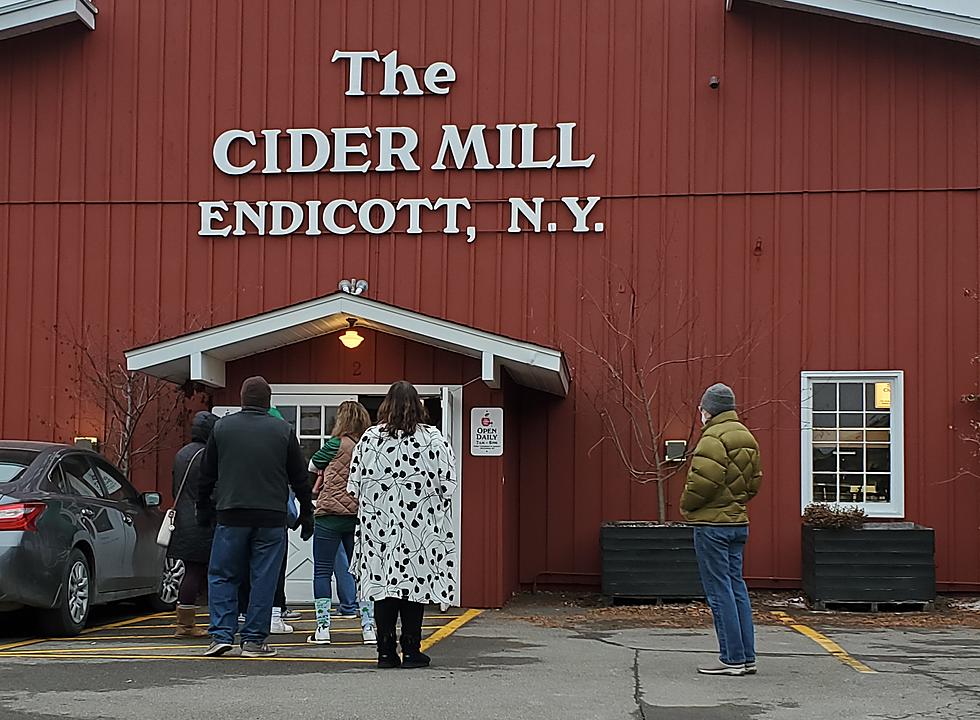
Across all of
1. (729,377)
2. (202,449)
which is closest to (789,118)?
(729,377)

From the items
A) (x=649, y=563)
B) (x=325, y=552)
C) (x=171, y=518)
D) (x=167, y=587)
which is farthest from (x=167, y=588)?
(x=649, y=563)

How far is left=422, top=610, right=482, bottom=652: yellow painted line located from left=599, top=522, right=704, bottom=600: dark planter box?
1.38m

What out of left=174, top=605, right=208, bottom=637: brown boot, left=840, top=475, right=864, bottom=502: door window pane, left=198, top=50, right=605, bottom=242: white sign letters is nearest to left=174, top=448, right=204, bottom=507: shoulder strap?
left=174, top=605, right=208, bottom=637: brown boot

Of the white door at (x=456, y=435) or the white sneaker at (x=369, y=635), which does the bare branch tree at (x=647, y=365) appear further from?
the white sneaker at (x=369, y=635)

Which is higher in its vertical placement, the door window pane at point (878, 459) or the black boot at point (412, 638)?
the door window pane at point (878, 459)

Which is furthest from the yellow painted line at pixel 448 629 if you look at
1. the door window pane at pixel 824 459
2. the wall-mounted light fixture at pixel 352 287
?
the door window pane at pixel 824 459

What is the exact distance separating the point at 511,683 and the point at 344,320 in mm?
5663

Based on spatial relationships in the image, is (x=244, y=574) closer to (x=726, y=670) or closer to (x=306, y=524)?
(x=306, y=524)

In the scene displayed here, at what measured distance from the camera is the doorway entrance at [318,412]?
43.5 feet

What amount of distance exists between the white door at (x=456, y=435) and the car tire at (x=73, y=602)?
141 inches

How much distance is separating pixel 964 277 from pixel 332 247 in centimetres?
660

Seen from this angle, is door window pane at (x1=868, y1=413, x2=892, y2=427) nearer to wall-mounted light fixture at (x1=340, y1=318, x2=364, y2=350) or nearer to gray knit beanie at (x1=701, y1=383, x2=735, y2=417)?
wall-mounted light fixture at (x1=340, y1=318, x2=364, y2=350)

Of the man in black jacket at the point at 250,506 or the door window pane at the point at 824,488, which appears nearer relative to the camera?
the man in black jacket at the point at 250,506

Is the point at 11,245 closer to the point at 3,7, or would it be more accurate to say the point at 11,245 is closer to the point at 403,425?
the point at 3,7
